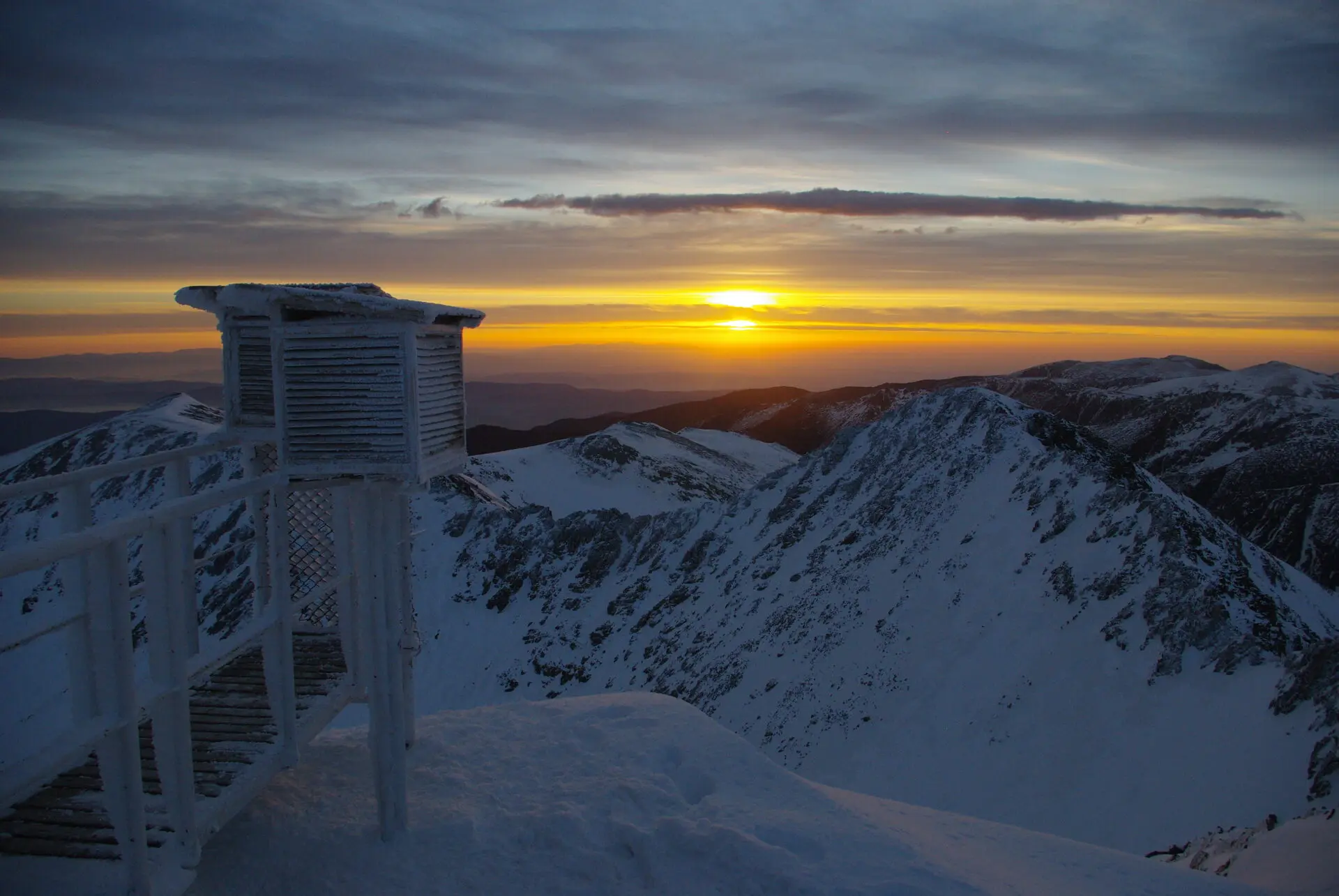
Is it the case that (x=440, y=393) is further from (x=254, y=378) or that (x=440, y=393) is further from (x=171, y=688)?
(x=171, y=688)

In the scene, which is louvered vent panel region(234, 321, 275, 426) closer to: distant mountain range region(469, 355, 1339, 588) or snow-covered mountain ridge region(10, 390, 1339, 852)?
snow-covered mountain ridge region(10, 390, 1339, 852)

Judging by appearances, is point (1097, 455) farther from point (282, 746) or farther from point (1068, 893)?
point (282, 746)

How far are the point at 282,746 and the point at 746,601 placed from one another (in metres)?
19.8

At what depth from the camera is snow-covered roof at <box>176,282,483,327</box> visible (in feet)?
26.2

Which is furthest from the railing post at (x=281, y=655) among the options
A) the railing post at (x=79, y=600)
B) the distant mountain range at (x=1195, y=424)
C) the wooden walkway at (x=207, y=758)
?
the distant mountain range at (x=1195, y=424)

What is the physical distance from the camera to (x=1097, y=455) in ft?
78.5

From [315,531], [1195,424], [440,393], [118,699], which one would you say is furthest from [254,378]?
[1195,424]

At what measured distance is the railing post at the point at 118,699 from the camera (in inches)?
202

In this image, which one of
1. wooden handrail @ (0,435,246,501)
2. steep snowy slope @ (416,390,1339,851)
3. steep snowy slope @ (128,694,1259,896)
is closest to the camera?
wooden handrail @ (0,435,246,501)

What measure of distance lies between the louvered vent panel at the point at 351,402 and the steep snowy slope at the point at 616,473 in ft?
117

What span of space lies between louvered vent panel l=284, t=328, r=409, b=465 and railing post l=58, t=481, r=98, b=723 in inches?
71.5

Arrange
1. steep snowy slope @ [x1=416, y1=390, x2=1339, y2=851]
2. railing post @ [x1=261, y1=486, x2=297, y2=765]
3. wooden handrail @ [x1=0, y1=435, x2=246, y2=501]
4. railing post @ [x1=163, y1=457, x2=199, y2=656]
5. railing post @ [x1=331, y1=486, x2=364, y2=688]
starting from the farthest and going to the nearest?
steep snowy slope @ [x1=416, y1=390, x2=1339, y2=851], railing post @ [x1=331, y1=486, x2=364, y2=688], railing post @ [x1=261, y1=486, x2=297, y2=765], wooden handrail @ [x1=0, y1=435, x2=246, y2=501], railing post @ [x1=163, y1=457, x2=199, y2=656]

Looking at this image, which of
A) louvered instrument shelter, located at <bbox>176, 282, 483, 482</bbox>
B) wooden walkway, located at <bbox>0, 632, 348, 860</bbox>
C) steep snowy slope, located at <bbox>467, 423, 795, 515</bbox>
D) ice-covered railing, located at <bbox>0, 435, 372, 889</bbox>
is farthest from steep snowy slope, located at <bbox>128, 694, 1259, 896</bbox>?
steep snowy slope, located at <bbox>467, 423, 795, 515</bbox>

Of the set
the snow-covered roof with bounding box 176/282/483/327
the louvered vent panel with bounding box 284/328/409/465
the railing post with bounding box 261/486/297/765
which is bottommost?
the railing post with bounding box 261/486/297/765
